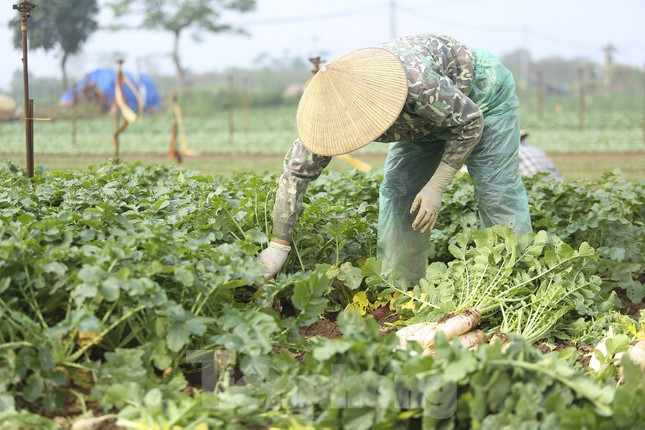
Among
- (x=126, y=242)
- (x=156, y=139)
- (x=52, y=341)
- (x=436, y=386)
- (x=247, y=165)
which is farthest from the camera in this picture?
(x=156, y=139)

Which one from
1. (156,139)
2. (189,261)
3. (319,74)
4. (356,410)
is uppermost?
(319,74)

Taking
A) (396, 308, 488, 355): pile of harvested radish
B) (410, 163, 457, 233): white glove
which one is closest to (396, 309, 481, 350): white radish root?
(396, 308, 488, 355): pile of harvested radish

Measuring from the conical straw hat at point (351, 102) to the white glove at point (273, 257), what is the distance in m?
0.49

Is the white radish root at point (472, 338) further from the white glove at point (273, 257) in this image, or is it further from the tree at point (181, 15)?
the tree at point (181, 15)

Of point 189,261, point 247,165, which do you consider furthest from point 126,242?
point 247,165

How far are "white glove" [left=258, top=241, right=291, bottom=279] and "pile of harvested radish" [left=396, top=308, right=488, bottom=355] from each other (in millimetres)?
596

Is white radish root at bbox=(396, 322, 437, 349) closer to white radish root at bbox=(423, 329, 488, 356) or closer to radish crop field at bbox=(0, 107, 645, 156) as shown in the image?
white radish root at bbox=(423, 329, 488, 356)

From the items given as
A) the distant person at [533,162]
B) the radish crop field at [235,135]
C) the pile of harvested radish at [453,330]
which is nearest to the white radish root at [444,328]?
the pile of harvested radish at [453,330]

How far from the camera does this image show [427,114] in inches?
141

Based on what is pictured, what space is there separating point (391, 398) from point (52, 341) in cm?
107

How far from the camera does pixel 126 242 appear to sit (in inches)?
114

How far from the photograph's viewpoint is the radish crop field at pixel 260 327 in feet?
8.01

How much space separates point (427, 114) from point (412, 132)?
32 cm

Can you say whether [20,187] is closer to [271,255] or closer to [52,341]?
[271,255]
